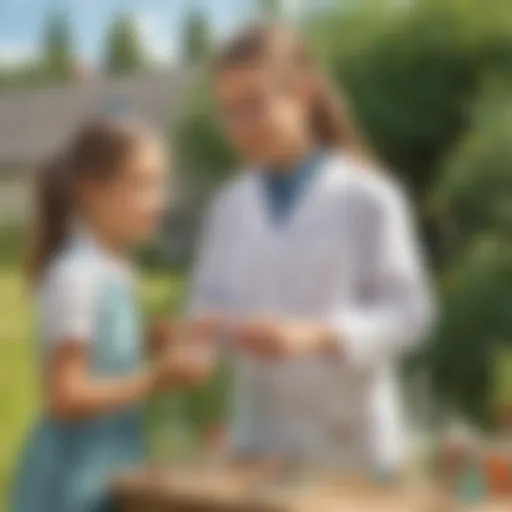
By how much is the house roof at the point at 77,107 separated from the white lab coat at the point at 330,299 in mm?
116

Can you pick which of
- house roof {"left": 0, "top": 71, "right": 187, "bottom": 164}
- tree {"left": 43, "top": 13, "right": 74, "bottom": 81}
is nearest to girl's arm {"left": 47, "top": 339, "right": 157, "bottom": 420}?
house roof {"left": 0, "top": 71, "right": 187, "bottom": 164}

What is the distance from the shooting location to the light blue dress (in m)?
1.43

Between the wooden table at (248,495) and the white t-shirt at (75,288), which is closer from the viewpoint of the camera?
the wooden table at (248,495)

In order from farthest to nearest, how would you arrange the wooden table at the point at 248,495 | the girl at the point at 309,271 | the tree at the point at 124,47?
the tree at the point at 124,47
the girl at the point at 309,271
the wooden table at the point at 248,495

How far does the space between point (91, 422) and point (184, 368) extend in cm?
11

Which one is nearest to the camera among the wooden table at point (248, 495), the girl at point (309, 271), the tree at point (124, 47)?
the wooden table at point (248, 495)

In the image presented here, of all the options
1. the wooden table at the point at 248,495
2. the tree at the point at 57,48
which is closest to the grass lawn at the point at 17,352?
the wooden table at the point at 248,495

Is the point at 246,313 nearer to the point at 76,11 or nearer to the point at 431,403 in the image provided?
the point at 431,403

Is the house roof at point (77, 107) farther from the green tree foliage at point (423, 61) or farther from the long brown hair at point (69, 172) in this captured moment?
the green tree foliage at point (423, 61)

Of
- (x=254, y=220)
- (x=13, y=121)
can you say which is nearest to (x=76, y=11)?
(x=13, y=121)

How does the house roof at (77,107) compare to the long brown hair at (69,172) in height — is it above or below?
above

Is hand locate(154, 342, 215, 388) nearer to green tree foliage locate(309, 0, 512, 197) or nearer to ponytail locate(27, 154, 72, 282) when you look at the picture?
ponytail locate(27, 154, 72, 282)

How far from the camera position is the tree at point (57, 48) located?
1539 mm

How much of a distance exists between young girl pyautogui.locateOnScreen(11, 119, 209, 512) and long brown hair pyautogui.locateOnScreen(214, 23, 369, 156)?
0.47ft
